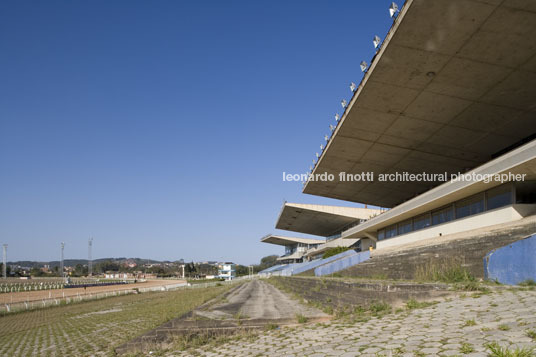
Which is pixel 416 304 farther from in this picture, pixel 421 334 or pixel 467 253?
pixel 467 253

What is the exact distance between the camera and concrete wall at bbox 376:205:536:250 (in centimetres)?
1509

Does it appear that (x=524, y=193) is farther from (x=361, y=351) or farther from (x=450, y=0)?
(x=361, y=351)

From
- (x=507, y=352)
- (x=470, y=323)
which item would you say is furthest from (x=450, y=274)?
(x=507, y=352)

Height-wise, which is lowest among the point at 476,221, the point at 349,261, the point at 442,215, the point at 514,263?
the point at 349,261

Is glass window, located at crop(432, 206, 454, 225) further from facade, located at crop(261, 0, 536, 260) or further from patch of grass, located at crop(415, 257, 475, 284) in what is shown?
patch of grass, located at crop(415, 257, 475, 284)

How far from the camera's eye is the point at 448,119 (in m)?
17.2

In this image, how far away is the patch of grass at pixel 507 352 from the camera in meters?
3.35

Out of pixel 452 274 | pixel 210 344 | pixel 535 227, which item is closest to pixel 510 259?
pixel 452 274

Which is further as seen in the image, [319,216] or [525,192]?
[319,216]

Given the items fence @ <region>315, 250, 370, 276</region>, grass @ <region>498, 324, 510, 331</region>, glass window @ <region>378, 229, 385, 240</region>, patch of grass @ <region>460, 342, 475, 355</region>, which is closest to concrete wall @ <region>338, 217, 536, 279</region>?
grass @ <region>498, 324, 510, 331</region>

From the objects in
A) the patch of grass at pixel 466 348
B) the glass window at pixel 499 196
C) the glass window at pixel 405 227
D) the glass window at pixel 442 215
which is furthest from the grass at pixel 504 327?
the glass window at pixel 405 227

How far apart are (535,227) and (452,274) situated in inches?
130

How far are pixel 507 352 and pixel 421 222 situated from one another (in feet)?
78.0

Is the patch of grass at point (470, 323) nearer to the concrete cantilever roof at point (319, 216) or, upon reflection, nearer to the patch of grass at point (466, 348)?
the patch of grass at point (466, 348)
